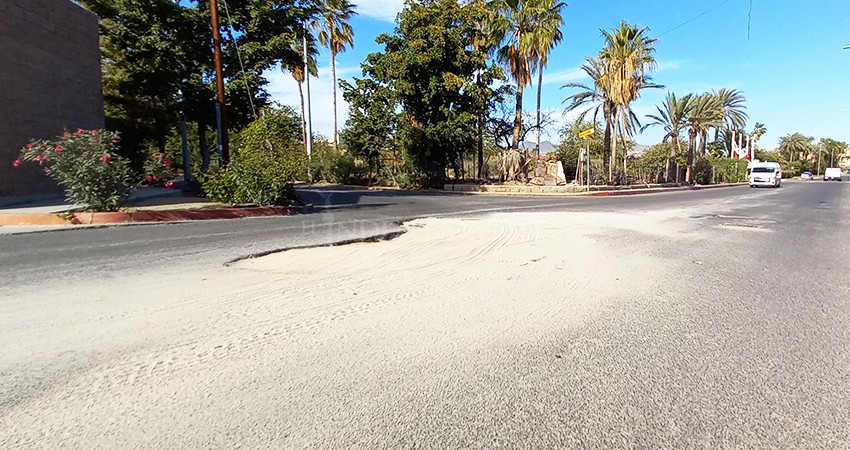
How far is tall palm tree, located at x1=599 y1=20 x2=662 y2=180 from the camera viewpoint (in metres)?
28.0

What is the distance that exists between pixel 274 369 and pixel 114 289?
3.06 metres

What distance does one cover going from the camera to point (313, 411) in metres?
2.68

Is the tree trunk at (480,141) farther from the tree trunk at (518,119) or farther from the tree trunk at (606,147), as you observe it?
the tree trunk at (606,147)

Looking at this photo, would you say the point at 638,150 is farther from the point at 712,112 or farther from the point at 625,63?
the point at 625,63

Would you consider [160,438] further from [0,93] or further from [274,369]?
[0,93]

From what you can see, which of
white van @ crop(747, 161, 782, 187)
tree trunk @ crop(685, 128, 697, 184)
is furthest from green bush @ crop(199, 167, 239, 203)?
white van @ crop(747, 161, 782, 187)

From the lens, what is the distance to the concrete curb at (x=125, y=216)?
10344 mm

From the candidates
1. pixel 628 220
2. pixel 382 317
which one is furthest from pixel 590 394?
pixel 628 220

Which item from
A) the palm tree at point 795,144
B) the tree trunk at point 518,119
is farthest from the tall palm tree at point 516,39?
the palm tree at point 795,144

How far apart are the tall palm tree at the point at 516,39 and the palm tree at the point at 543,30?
272 mm

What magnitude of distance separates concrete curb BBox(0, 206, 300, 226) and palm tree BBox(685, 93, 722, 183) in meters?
39.6

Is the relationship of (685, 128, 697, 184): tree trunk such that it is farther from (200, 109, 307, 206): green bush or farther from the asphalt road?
the asphalt road

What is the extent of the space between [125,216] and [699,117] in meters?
43.1

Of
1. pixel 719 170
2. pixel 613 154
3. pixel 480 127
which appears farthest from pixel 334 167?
pixel 719 170
